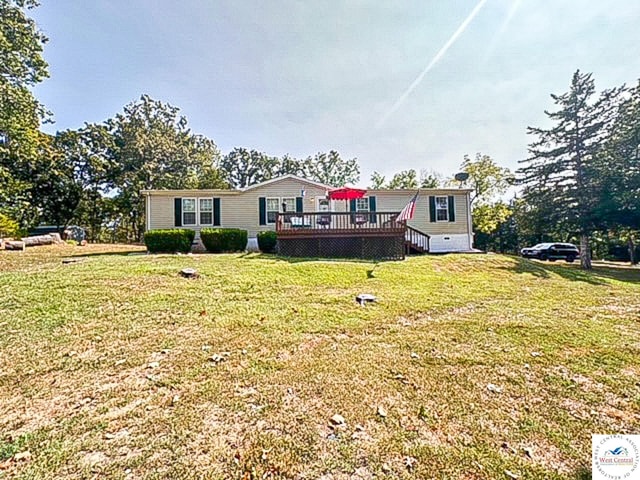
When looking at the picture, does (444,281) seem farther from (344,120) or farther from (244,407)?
(344,120)

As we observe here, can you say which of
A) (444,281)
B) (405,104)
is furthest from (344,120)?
(444,281)

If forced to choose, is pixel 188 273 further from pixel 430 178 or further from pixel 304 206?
pixel 430 178

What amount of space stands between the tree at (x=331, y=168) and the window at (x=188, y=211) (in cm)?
2435

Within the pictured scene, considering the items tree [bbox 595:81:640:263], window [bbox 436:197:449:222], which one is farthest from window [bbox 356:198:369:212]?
tree [bbox 595:81:640:263]

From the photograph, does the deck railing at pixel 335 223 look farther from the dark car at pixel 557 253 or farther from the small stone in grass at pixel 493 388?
the dark car at pixel 557 253

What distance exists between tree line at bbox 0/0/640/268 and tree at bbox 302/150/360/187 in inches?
4.9

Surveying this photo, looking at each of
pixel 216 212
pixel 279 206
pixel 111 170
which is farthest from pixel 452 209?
pixel 111 170

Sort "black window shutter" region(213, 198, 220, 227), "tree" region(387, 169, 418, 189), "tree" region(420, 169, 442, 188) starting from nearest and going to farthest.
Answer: "black window shutter" region(213, 198, 220, 227) < "tree" region(420, 169, 442, 188) < "tree" region(387, 169, 418, 189)

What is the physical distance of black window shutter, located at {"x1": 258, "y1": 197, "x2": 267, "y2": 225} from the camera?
1656 cm

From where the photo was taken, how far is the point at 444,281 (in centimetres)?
971

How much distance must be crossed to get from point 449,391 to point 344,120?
16.2 m

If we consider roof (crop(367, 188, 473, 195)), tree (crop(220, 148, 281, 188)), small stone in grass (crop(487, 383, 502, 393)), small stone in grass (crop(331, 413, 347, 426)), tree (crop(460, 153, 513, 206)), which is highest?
tree (crop(220, 148, 281, 188))

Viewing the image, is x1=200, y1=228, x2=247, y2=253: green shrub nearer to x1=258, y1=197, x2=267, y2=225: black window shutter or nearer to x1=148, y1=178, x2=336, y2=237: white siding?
x1=148, y1=178, x2=336, y2=237: white siding

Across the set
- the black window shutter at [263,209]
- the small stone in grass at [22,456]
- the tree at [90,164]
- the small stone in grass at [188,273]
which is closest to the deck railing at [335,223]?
the black window shutter at [263,209]
